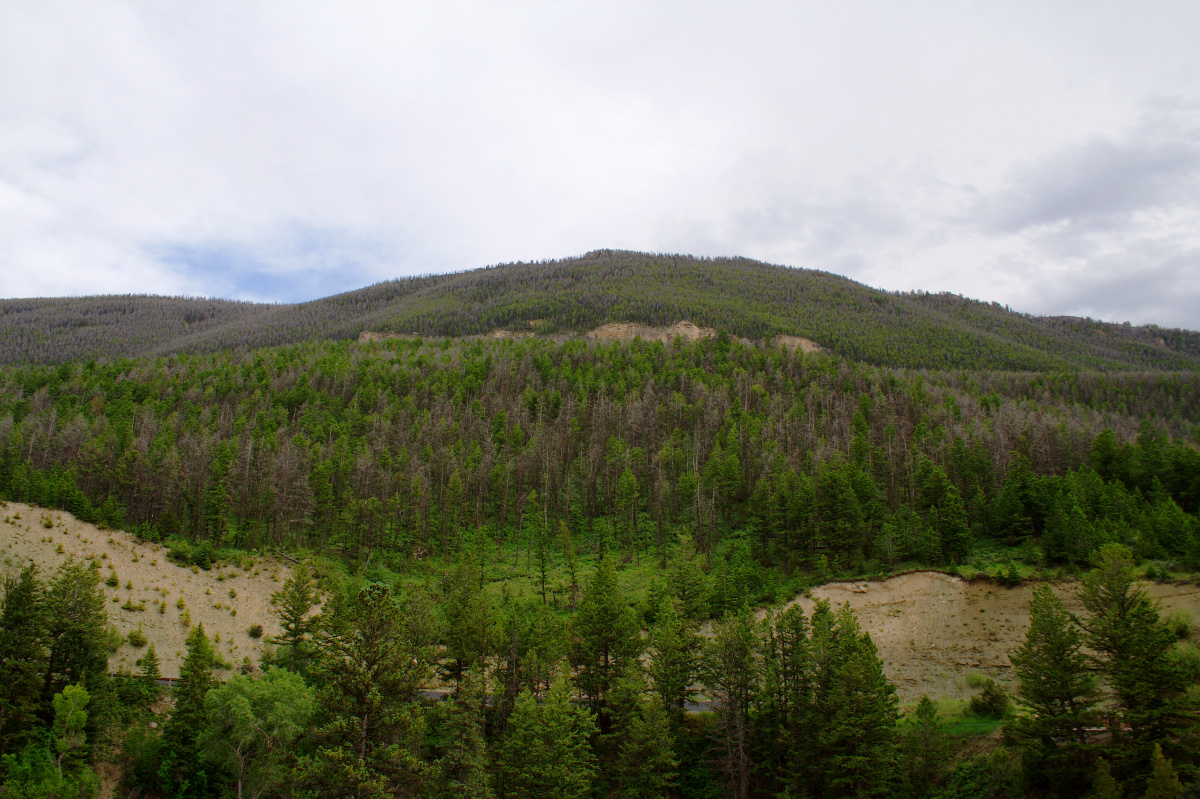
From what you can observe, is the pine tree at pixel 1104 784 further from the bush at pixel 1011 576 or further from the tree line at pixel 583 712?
the bush at pixel 1011 576

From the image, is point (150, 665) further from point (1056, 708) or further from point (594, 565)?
point (1056, 708)

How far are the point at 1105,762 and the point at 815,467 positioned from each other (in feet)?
182

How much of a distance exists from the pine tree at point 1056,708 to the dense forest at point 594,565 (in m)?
0.14

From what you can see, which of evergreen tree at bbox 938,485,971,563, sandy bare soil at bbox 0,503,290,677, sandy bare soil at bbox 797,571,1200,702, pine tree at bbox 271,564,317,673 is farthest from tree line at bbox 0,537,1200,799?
evergreen tree at bbox 938,485,971,563

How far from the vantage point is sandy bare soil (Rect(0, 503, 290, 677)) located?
46562mm

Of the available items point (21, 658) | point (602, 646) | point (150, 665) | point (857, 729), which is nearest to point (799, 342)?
point (602, 646)

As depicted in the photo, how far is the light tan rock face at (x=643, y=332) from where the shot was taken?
7372 inches

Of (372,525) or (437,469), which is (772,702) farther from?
(437,469)

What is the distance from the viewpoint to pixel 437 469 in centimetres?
8925

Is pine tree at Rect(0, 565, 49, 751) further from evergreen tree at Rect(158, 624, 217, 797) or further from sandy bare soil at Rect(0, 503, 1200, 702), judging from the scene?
sandy bare soil at Rect(0, 503, 1200, 702)

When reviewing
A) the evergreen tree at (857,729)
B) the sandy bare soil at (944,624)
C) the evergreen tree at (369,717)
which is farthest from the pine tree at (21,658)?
the sandy bare soil at (944,624)

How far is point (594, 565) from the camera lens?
72125mm

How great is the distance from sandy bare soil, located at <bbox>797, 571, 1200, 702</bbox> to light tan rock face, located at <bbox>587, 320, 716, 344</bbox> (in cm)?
13242

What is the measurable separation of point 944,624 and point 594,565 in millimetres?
35654
